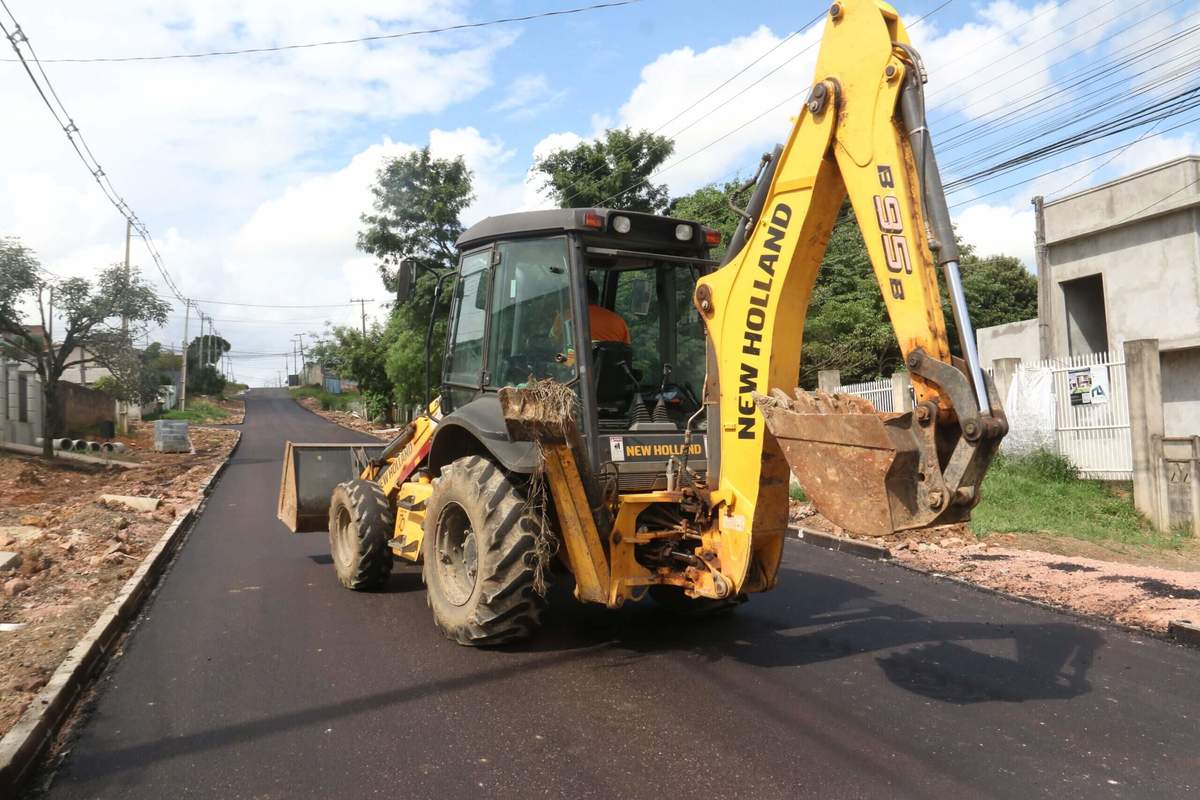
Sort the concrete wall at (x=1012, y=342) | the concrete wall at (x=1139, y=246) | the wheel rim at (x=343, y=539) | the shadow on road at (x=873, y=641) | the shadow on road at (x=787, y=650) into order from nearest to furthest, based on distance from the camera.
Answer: the shadow on road at (x=787, y=650) → the shadow on road at (x=873, y=641) → the wheel rim at (x=343, y=539) → the concrete wall at (x=1139, y=246) → the concrete wall at (x=1012, y=342)

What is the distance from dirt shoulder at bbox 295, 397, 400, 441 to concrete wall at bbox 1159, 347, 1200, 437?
2486 centimetres

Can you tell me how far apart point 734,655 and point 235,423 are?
48629 millimetres

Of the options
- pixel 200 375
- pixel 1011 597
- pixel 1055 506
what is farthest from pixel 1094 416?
pixel 200 375

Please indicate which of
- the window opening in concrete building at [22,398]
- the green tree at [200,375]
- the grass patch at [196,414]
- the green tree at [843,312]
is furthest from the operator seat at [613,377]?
the green tree at [200,375]

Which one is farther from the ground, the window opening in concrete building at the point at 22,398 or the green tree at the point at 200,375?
the green tree at the point at 200,375

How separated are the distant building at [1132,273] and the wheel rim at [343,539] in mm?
12661

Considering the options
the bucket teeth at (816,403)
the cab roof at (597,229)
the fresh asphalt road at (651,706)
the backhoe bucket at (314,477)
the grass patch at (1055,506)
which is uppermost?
the cab roof at (597,229)

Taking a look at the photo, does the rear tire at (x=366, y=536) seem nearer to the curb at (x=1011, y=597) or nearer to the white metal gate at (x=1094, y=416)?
the curb at (x=1011, y=597)

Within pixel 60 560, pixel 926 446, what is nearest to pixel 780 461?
pixel 926 446

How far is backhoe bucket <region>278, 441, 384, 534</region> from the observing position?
866 cm

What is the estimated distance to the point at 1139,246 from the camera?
17453mm

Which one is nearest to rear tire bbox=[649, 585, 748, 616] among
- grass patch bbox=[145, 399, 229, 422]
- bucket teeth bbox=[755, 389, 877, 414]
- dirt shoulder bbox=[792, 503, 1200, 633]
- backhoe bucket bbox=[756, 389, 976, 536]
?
bucket teeth bbox=[755, 389, 877, 414]

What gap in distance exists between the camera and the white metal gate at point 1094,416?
11703 millimetres

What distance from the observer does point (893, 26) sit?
4.12 metres
